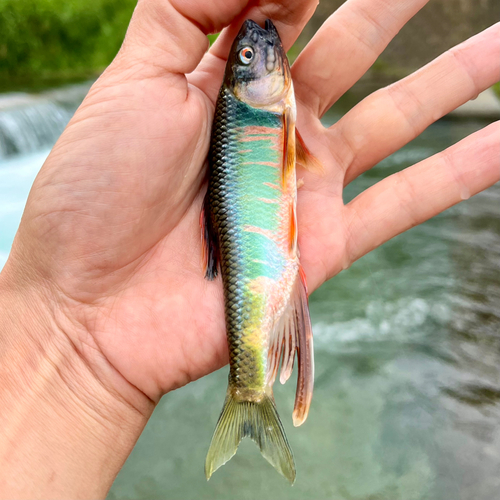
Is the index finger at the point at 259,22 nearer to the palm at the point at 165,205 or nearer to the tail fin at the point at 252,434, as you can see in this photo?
the palm at the point at 165,205

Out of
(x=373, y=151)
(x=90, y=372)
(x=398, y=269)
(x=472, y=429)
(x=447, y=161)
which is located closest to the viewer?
(x=90, y=372)

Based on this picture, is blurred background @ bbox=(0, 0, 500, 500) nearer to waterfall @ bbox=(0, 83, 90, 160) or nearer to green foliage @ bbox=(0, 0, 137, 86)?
waterfall @ bbox=(0, 83, 90, 160)

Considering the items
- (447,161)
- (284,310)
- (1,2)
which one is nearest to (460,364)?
(447,161)

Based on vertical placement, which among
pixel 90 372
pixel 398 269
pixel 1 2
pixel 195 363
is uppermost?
pixel 1 2

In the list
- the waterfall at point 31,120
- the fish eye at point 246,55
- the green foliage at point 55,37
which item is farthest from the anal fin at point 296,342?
the green foliage at point 55,37

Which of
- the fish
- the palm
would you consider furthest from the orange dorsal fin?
the fish

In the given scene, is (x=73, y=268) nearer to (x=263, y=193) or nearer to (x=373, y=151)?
(x=263, y=193)
